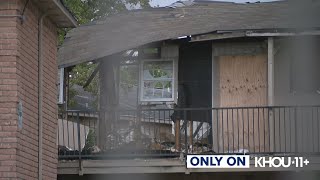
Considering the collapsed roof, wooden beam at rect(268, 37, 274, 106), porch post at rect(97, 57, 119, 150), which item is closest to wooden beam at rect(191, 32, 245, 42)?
the collapsed roof

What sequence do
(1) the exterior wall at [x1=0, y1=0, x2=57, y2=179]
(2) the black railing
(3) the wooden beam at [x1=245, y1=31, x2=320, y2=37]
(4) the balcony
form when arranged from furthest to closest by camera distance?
(2) the black railing < (4) the balcony < (3) the wooden beam at [x1=245, y1=31, x2=320, y2=37] < (1) the exterior wall at [x1=0, y1=0, x2=57, y2=179]

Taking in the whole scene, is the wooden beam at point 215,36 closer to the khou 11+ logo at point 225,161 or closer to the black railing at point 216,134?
the black railing at point 216,134

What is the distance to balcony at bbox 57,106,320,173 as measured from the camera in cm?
1576

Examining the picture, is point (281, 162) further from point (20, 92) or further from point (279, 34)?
point (20, 92)

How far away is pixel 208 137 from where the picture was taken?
56.9 ft

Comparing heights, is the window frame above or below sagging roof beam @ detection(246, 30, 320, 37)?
below

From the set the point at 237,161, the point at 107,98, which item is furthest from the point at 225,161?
the point at 107,98

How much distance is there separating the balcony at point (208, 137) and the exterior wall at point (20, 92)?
114 inches

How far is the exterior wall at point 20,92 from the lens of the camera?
11.4 meters

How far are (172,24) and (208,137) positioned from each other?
2703mm

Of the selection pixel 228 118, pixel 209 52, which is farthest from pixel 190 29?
pixel 228 118

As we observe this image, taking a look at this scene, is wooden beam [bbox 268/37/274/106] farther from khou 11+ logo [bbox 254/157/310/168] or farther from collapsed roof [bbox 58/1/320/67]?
khou 11+ logo [bbox 254/157/310/168]

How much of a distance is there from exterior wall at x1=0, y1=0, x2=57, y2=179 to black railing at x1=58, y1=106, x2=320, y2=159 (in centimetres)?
306

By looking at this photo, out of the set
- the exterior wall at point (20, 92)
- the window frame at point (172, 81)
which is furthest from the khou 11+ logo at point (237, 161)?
the exterior wall at point (20, 92)
